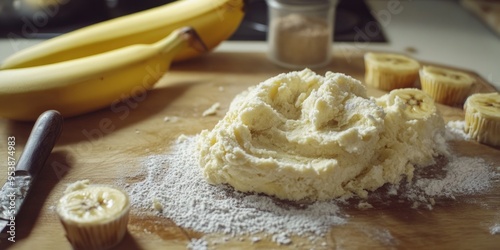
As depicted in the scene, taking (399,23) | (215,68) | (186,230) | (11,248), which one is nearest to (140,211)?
(186,230)

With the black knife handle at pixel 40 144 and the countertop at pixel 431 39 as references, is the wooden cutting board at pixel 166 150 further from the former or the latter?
the countertop at pixel 431 39

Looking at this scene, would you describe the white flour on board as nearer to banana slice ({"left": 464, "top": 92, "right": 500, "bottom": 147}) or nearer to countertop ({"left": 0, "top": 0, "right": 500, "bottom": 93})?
banana slice ({"left": 464, "top": 92, "right": 500, "bottom": 147})

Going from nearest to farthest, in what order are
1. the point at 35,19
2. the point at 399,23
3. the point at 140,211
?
1. the point at 140,211
2. the point at 35,19
3. the point at 399,23

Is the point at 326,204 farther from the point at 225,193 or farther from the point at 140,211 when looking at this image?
the point at 140,211

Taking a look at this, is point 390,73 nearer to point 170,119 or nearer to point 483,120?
point 483,120

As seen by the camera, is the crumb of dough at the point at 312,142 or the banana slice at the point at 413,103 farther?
the banana slice at the point at 413,103

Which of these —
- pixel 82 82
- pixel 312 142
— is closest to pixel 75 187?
pixel 82 82

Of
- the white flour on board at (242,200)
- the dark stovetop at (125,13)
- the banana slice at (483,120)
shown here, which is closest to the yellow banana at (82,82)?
the white flour on board at (242,200)
